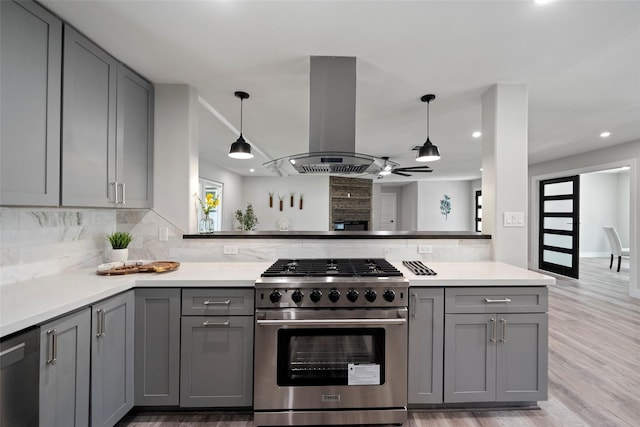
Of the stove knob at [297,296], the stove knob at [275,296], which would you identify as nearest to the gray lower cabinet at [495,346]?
the stove knob at [297,296]

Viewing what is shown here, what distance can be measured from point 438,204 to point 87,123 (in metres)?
9.79

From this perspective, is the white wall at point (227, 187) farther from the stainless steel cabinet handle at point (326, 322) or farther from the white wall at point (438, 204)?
the white wall at point (438, 204)

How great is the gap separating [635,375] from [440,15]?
311 cm

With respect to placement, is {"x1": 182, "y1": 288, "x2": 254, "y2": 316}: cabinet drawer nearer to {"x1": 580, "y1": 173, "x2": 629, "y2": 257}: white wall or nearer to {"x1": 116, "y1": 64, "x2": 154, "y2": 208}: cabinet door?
{"x1": 116, "y1": 64, "x2": 154, "y2": 208}: cabinet door

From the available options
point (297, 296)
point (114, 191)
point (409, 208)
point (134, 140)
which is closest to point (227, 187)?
point (134, 140)

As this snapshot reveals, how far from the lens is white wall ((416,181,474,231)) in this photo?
9773 mm

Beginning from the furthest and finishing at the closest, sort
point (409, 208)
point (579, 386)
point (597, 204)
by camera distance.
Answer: point (409, 208) → point (597, 204) → point (579, 386)

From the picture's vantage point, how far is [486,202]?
102 inches

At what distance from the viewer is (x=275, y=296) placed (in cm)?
167

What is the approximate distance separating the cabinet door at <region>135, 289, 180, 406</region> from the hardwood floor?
22 centimetres

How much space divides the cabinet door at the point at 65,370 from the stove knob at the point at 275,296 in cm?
91

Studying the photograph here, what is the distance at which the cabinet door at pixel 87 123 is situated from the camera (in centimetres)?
163

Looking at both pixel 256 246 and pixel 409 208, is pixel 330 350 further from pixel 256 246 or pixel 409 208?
pixel 409 208

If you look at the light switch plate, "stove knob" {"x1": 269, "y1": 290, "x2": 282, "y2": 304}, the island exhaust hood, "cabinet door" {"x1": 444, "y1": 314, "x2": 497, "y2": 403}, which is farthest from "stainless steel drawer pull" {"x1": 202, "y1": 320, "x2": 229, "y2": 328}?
the light switch plate
